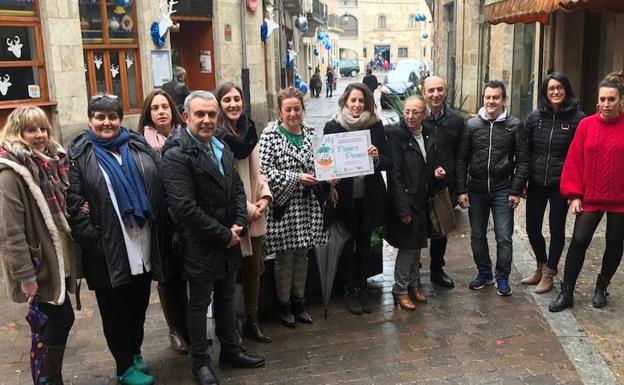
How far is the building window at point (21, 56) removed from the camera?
977 cm

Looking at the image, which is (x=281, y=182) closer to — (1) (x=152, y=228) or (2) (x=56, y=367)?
(1) (x=152, y=228)

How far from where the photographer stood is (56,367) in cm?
357

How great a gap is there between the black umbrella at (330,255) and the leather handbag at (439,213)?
2.40 feet

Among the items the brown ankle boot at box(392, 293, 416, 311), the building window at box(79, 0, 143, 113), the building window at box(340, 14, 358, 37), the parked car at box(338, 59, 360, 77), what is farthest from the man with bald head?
the building window at box(340, 14, 358, 37)

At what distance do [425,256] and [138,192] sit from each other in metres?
3.65

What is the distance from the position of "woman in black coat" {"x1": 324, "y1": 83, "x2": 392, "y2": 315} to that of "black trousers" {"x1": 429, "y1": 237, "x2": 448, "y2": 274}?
2.20 ft

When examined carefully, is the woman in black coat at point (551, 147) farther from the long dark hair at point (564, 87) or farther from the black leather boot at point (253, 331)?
the black leather boot at point (253, 331)

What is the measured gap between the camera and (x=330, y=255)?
4883 mm

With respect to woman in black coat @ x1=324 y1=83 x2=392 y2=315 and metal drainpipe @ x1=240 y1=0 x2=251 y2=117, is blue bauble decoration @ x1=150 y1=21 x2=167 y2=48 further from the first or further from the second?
woman in black coat @ x1=324 y1=83 x2=392 y2=315

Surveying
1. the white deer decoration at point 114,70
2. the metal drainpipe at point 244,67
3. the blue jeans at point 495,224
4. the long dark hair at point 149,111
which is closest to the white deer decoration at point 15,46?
the white deer decoration at point 114,70

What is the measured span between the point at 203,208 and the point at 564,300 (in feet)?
9.95

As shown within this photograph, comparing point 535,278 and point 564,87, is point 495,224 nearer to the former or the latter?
point 535,278

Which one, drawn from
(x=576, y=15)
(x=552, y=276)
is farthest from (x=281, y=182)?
(x=576, y=15)

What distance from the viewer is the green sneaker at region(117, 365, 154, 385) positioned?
3855 mm
